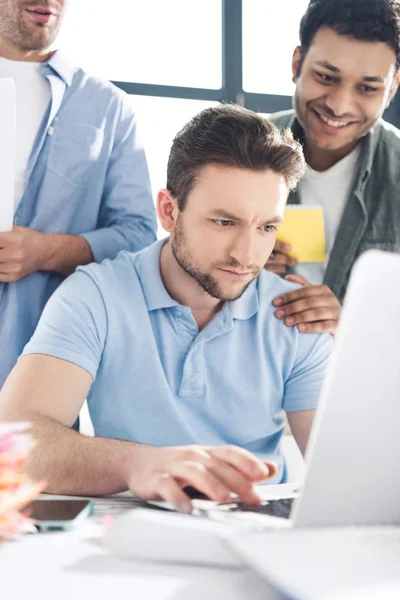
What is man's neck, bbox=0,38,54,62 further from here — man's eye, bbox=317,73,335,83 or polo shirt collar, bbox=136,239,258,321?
man's eye, bbox=317,73,335,83

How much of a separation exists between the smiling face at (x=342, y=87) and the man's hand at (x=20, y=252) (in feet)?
2.70

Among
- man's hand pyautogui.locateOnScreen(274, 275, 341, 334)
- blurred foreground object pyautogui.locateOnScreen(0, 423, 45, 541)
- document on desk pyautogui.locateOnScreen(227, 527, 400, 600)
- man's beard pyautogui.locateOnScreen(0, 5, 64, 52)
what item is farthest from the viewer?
man's beard pyautogui.locateOnScreen(0, 5, 64, 52)

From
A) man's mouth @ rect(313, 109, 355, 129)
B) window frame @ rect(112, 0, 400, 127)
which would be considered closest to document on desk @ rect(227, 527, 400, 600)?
man's mouth @ rect(313, 109, 355, 129)

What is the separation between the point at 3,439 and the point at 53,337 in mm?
746

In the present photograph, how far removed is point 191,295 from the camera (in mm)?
1568

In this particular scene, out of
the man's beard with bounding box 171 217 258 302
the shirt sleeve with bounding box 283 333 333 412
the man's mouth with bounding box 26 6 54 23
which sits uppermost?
the man's mouth with bounding box 26 6 54 23

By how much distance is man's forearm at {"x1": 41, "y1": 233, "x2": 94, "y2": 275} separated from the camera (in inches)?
63.4

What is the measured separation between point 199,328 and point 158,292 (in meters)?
0.11

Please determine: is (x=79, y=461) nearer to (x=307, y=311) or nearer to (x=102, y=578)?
(x=102, y=578)

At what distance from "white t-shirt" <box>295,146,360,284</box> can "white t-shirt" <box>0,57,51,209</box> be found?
688 mm

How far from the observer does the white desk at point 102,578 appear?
22.8 inches

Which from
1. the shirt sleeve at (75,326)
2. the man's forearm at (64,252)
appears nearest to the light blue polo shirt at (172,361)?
the shirt sleeve at (75,326)

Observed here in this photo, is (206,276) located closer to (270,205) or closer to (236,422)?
(270,205)

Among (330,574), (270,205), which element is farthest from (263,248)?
(330,574)
